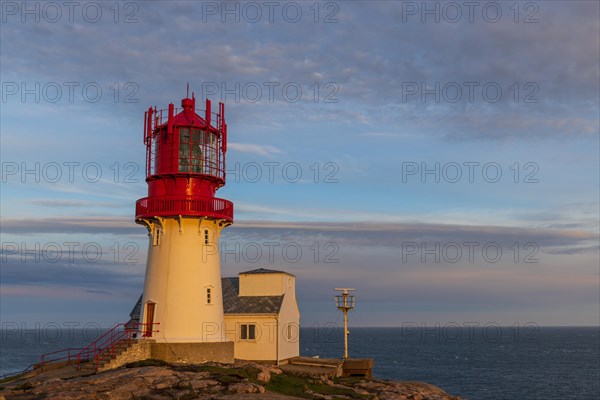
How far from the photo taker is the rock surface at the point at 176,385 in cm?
2452

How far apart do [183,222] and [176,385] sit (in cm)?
1061

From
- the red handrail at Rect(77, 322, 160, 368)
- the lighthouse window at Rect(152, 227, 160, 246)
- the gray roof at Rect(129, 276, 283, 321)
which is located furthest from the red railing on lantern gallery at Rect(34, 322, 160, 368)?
the gray roof at Rect(129, 276, 283, 321)

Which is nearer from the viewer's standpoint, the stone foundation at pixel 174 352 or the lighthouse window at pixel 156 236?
the stone foundation at pixel 174 352

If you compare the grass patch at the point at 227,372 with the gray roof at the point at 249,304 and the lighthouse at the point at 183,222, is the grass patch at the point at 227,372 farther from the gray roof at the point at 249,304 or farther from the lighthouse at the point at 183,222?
the gray roof at the point at 249,304

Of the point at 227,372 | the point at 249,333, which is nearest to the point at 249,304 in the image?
the point at 249,333

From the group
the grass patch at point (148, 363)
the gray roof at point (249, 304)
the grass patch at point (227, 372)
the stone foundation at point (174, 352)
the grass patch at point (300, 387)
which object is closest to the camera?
the grass patch at point (227, 372)

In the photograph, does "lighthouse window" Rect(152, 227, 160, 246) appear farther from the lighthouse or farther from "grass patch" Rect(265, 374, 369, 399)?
"grass patch" Rect(265, 374, 369, 399)

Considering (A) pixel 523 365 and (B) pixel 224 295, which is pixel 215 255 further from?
(A) pixel 523 365

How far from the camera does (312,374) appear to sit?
36.8 meters

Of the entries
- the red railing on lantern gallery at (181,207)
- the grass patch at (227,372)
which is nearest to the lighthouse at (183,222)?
the red railing on lantern gallery at (181,207)

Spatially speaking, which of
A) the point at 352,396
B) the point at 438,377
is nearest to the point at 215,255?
the point at 352,396

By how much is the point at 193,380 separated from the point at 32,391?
20.8ft

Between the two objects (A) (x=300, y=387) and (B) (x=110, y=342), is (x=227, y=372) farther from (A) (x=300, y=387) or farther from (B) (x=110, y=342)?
(B) (x=110, y=342)

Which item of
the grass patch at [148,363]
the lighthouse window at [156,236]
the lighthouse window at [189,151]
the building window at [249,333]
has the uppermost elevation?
the lighthouse window at [189,151]
